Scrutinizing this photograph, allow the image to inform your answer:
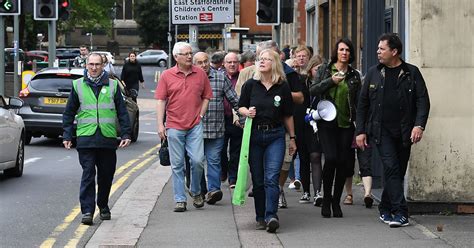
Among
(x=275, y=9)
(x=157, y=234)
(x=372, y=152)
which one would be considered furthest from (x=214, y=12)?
(x=157, y=234)

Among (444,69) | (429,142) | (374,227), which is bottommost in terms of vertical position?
(374,227)

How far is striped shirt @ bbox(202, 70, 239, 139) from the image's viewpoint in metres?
12.5

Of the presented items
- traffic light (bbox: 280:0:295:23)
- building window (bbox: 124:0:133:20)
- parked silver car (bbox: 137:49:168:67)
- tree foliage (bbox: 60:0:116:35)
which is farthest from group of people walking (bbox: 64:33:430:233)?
building window (bbox: 124:0:133:20)

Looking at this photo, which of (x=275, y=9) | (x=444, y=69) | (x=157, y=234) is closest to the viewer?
(x=157, y=234)

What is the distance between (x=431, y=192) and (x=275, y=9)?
6.20 meters

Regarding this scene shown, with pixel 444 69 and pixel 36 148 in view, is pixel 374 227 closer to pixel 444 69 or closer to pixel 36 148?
pixel 444 69

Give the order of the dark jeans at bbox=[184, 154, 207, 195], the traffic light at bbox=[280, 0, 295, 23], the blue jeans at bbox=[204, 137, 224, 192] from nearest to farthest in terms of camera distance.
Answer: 1. the blue jeans at bbox=[204, 137, 224, 192]
2. the dark jeans at bbox=[184, 154, 207, 195]
3. the traffic light at bbox=[280, 0, 295, 23]

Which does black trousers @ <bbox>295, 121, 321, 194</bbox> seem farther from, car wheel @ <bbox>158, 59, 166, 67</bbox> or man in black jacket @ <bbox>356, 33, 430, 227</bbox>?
car wheel @ <bbox>158, 59, 166, 67</bbox>

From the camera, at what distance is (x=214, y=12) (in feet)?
68.0

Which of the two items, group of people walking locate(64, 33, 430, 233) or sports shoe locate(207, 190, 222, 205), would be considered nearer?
group of people walking locate(64, 33, 430, 233)

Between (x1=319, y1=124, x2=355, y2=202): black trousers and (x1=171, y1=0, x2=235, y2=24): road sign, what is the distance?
370 inches

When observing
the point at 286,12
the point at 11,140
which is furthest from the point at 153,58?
the point at 11,140

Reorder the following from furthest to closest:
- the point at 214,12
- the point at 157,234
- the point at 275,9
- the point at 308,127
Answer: the point at 214,12 → the point at 275,9 → the point at 308,127 → the point at 157,234

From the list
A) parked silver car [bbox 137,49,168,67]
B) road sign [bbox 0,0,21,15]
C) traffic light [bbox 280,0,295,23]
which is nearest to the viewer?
traffic light [bbox 280,0,295,23]
